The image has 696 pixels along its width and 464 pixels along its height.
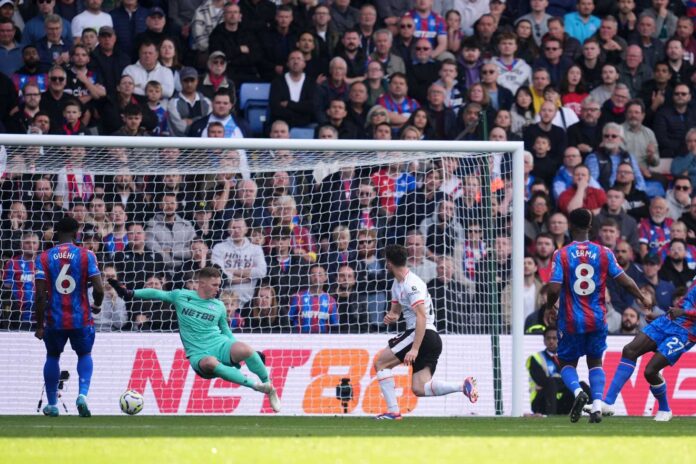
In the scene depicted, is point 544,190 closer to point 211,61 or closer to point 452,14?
point 452,14

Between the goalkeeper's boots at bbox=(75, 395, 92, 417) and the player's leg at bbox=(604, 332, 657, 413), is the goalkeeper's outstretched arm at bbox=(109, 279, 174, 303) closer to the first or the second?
the goalkeeper's boots at bbox=(75, 395, 92, 417)

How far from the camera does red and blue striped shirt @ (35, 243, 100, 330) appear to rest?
1262 cm

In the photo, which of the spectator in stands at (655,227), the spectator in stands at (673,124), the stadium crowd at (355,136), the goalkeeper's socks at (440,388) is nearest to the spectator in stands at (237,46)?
the stadium crowd at (355,136)

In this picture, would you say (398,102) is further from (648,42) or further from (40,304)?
(40,304)

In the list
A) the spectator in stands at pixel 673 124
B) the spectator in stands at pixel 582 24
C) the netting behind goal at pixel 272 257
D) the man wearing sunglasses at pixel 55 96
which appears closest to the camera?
the netting behind goal at pixel 272 257

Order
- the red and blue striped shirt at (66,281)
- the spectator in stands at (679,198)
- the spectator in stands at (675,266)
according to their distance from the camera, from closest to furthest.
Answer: the red and blue striped shirt at (66,281)
the spectator in stands at (675,266)
the spectator in stands at (679,198)

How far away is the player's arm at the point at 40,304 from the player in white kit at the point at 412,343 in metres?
→ 3.23

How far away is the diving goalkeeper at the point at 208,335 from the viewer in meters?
12.6

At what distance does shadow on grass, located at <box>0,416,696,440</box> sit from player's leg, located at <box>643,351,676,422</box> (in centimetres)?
12

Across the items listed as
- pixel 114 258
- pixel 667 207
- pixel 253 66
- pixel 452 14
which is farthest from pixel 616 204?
pixel 114 258

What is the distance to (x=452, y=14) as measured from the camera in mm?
18062

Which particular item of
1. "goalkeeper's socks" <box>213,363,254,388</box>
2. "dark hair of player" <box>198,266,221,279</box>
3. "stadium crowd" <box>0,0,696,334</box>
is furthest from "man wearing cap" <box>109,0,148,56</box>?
"goalkeeper's socks" <box>213,363,254,388</box>

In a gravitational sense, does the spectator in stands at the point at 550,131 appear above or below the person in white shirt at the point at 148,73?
below

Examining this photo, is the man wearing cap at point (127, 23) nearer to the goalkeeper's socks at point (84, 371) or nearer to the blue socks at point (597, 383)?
the goalkeeper's socks at point (84, 371)
